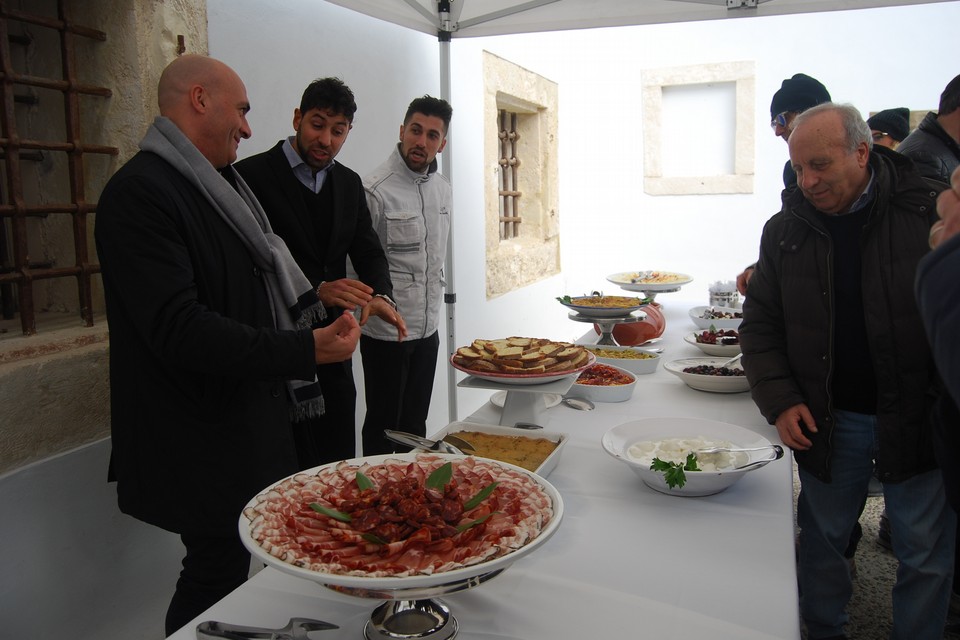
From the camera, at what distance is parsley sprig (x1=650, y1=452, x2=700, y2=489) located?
4.92 ft

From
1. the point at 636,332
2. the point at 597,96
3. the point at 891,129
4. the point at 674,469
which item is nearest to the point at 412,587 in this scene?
the point at 674,469

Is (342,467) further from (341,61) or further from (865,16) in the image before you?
(865,16)

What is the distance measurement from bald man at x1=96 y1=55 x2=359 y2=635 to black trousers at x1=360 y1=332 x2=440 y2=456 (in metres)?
1.43

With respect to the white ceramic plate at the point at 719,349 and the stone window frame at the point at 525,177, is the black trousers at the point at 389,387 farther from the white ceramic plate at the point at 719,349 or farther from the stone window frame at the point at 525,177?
the stone window frame at the point at 525,177

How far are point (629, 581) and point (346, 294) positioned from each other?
1.33 meters

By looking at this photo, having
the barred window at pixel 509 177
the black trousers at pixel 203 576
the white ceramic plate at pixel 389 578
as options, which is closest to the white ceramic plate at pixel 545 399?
the black trousers at pixel 203 576

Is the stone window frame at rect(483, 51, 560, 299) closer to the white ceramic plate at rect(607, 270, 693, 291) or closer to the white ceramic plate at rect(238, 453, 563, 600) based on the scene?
the white ceramic plate at rect(607, 270, 693, 291)

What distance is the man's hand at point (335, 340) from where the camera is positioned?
1654mm

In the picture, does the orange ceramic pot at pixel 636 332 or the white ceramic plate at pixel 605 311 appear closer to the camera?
the white ceramic plate at pixel 605 311

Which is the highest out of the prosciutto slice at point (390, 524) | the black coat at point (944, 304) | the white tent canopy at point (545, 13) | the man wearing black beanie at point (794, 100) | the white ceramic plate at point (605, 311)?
the white tent canopy at point (545, 13)

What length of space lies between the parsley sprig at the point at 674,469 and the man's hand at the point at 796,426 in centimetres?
53

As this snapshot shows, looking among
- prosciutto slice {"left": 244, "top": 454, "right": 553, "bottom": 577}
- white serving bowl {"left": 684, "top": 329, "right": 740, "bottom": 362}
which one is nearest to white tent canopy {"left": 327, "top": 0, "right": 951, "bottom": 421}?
white serving bowl {"left": 684, "top": 329, "right": 740, "bottom": 362}

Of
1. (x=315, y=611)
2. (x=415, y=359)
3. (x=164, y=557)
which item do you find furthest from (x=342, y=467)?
(x=415, y=359)

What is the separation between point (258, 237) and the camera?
5.85 ft
